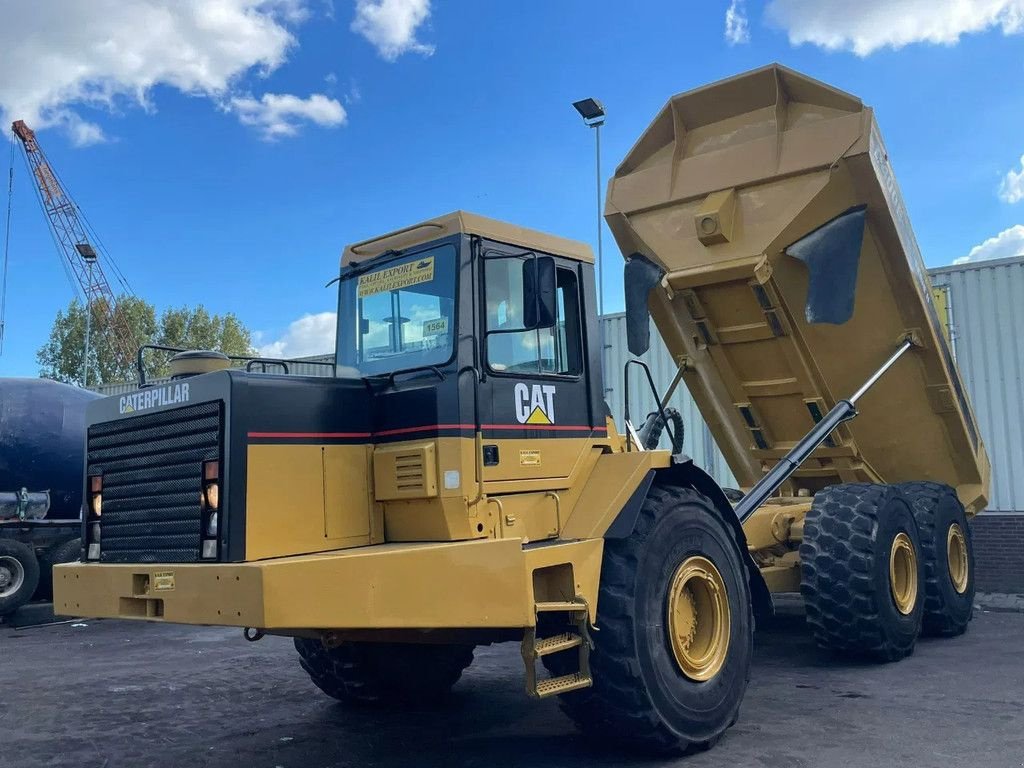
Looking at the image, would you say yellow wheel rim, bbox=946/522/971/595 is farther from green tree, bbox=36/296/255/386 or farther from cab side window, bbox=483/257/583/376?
green tree, bbox=36/296/255/386

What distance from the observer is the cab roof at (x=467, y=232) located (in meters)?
5.04

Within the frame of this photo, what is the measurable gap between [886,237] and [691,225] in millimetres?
1485

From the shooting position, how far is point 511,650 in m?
8.93

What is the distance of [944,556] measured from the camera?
828 centimetres

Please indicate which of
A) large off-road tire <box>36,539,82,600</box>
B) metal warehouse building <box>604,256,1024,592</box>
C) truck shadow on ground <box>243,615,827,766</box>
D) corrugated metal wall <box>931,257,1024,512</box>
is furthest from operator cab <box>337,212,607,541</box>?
large off-road tire <box>36,539,82,600</box>

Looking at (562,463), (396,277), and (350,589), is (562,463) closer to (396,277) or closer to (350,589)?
(396,277)

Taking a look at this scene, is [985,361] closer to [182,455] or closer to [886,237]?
[886,237]

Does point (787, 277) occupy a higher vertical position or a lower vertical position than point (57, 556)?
higher

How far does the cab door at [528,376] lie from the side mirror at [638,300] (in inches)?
89.7

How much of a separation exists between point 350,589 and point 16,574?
9666 millimetres

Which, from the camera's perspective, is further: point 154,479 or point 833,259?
point 833,259

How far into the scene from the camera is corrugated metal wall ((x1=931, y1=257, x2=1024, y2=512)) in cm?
1169

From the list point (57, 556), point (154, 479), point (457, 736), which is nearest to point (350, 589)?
point (154, 479)

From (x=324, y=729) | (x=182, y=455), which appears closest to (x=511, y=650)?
(x=324, y=729)
